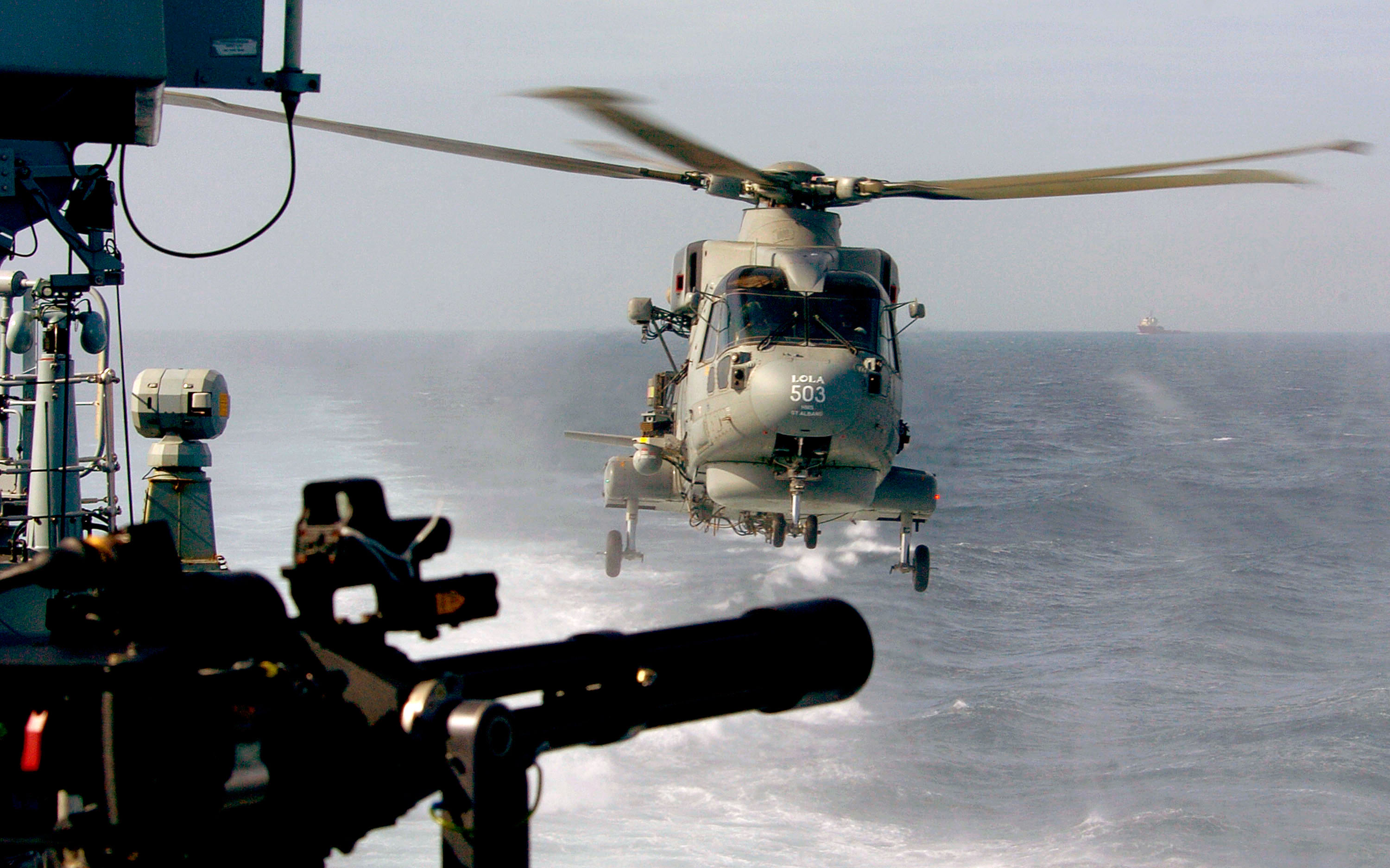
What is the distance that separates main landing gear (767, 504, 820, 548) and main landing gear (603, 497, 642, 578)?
5.22 ft

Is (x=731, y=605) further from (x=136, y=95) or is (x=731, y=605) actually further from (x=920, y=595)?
(x=136, y=95)

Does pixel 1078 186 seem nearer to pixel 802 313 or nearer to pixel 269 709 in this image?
pixel 802 313

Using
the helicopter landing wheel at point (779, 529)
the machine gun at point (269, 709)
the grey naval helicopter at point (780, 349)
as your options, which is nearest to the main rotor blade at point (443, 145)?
the grey naval helicopter at point (780, 349)

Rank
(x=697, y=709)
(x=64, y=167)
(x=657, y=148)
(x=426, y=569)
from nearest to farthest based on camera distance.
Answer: (x=697, y=709)
(x=64, y=167)
(x=657, y=148)
(x=426, y=569)

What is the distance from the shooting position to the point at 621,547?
16406 millimetres

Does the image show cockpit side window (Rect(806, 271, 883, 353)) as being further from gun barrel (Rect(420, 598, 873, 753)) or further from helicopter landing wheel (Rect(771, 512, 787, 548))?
gun barrel (Rect(420, 598, 873, 753))

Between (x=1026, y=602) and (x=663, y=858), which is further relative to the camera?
(x=1026, y=602)

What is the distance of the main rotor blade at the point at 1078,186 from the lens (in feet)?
36.4

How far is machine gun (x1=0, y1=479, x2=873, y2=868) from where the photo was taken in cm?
200

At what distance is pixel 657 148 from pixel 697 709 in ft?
31.1

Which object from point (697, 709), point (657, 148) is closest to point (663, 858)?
point (657, 148)

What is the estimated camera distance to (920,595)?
27.9m

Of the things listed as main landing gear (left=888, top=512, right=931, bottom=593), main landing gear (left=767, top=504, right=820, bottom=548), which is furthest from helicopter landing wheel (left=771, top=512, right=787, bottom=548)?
main landing gear (left=888, top=512, right=931, bottom=593)

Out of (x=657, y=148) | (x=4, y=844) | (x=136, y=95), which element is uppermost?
(x=657, y=148)
